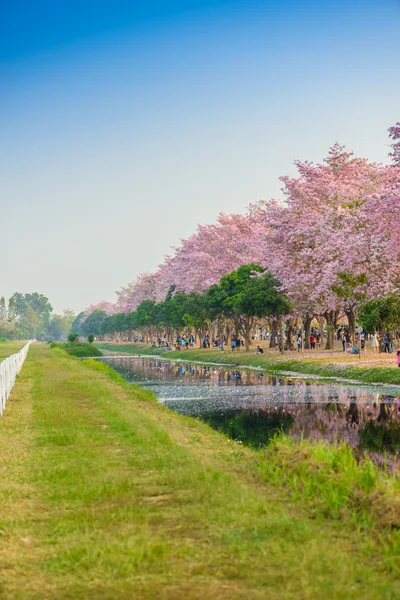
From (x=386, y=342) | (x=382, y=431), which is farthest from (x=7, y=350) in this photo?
(x=382, y=431)

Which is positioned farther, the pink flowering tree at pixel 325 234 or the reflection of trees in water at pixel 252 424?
the pink flowering tree at pixel 325 234

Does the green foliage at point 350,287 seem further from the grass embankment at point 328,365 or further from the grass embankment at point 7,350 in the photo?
the grass embankment at point 7,350

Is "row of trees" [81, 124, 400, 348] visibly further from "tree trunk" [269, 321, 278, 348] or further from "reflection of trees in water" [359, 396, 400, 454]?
"reflection of trees in water" [359, 396, 400, 454]

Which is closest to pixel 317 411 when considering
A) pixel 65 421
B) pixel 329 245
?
pixel 65 421

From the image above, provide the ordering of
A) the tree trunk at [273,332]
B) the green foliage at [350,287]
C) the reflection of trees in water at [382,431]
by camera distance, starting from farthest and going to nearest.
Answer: the tree trunk at [273,332] < the green foliage at [350,287] < the reflection of trees in water at [382,431]

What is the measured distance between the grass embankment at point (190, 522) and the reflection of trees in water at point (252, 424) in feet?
9.65

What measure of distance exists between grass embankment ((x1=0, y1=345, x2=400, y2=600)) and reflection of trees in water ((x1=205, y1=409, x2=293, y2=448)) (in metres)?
2.94

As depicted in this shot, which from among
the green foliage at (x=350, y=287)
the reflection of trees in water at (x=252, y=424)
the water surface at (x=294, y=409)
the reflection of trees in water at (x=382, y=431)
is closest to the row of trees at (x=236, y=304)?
the green foliage at (x=350, y=287)

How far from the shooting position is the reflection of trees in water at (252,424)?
57.0 feet

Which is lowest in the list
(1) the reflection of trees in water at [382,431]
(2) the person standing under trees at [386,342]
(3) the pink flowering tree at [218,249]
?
(1) the reflection of trees in water at [382,431]

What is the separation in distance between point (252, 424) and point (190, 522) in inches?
477

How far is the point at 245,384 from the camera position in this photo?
3588cm

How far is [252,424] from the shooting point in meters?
20.2

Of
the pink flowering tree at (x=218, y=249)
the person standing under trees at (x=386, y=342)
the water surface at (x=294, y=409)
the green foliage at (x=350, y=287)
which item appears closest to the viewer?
the water surface at (x=294, y=409)
